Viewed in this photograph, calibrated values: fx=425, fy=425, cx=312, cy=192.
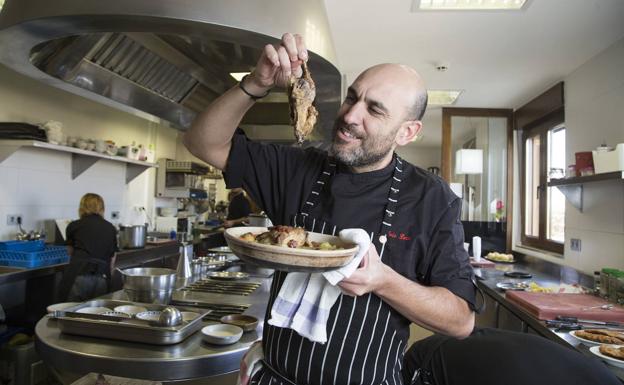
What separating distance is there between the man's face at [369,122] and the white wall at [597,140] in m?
2.76

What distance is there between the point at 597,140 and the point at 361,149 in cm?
336

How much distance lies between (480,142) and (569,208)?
7.22 ft

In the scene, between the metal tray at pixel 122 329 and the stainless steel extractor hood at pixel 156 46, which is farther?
the metal tray at pixel 122 329

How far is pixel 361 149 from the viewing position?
4.23ft

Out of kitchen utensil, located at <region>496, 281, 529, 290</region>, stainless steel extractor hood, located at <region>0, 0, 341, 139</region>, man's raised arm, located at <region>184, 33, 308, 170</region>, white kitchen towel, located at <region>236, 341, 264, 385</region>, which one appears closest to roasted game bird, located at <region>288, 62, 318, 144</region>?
man's raised arm, located at <region>184, 33, 308, 170</region>

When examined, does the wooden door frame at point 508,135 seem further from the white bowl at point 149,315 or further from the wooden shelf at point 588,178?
the white bowl at point 149,315

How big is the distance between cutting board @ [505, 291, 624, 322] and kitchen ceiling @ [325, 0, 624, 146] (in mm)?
1896

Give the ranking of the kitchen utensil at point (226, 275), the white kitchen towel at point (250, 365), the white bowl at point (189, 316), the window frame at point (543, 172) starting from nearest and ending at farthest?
the white kitchen towel at point (250, 365) → the white bowl at point (189, 316) → the kitchen utensil at point (226, 275) → the window frame at point (543, 172)

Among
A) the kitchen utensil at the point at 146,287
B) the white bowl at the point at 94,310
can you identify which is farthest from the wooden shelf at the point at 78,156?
the white bowl at the point at 94,310

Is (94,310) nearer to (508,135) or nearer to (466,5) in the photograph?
(466,5)

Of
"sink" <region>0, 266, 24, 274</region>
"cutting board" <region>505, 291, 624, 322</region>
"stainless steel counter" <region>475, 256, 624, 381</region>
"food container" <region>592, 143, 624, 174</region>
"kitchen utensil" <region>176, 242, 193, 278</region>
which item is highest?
"food container" <region>592, 143, 624, 174</region>

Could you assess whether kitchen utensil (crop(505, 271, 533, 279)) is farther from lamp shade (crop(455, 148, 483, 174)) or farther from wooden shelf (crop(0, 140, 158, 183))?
wooden shelf (crop(0, 140, 158, 183))

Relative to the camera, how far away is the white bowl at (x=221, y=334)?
157 cm

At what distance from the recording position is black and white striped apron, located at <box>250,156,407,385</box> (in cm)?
117
